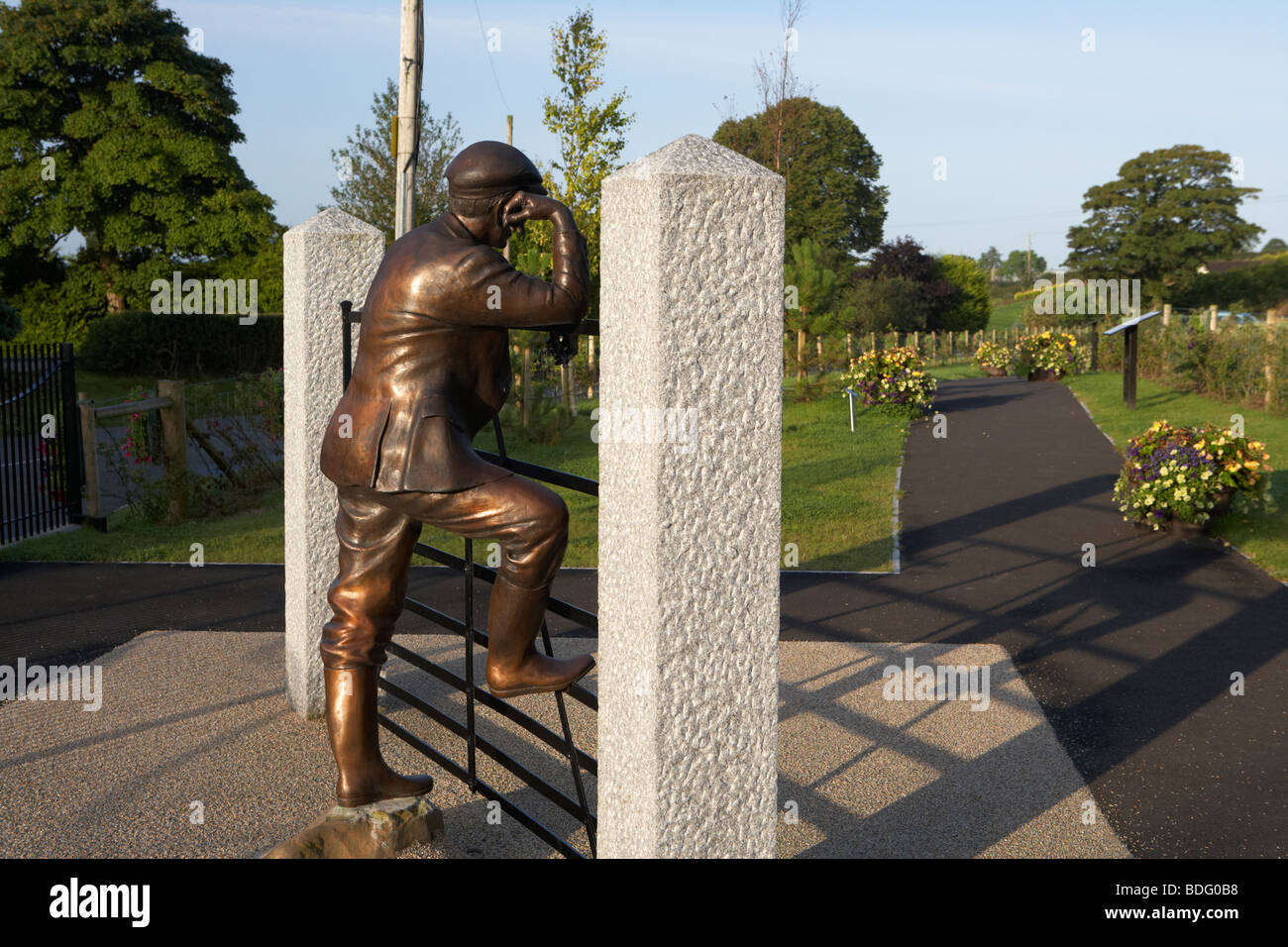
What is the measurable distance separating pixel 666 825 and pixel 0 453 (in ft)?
36.3

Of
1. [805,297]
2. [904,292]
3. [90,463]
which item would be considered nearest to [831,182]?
[904,292]

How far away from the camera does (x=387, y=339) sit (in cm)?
349

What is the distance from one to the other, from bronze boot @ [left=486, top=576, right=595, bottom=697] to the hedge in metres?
28.8

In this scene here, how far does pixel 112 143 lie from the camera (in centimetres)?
3225

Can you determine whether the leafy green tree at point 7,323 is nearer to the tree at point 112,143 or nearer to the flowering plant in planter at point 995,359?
the tree at point 112,143

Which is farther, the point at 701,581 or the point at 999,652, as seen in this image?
the point at 999,652

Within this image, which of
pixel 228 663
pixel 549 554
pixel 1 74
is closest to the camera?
pixel 549 554

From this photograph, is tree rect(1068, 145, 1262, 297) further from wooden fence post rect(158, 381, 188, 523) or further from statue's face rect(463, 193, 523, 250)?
statue's face rect(463, 193, 523, 250)

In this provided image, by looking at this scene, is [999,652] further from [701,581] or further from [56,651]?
[56,651]

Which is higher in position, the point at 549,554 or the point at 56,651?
the point at 549,554

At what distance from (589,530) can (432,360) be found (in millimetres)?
7491

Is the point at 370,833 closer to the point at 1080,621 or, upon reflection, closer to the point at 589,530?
the point at 1080,621

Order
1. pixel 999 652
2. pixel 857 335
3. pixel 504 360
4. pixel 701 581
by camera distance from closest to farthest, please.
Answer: pixel 701 581
pixel 504 360
pixel 999 652
pixel 857 335
